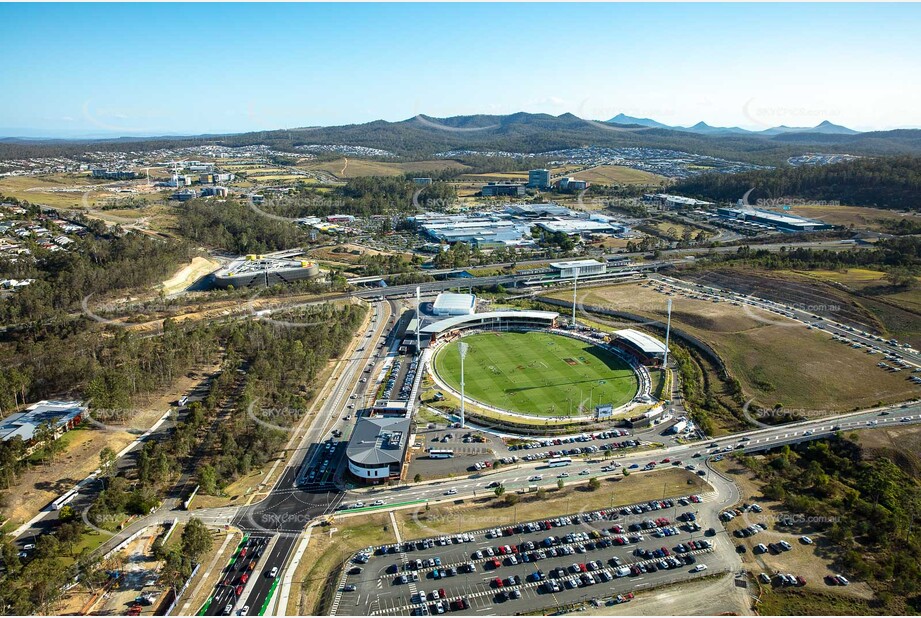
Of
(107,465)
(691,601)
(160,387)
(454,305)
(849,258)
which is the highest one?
(849,258)

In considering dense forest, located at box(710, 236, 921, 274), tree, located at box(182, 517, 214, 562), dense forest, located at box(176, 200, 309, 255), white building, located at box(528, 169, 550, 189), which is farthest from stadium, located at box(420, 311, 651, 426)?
white building, located at box(528, 169, 550, 189)

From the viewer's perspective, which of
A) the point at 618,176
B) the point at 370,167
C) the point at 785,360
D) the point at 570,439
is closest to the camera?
the point at 570,439

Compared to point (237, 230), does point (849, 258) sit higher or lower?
lower

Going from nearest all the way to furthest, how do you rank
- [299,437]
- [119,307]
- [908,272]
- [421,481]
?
A: [421,481] < [299,437] < [119,307] < [908,272]

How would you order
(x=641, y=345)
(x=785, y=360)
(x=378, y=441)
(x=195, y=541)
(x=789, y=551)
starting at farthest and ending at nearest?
(x=641, y=345)
(x=785, y=360)
(x=378, y=441)
(x=789, y=551)
(x=195, y=541)

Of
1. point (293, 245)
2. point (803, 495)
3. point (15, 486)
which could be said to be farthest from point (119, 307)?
point (803, 495)

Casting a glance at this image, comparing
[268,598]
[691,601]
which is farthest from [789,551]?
[268,598]

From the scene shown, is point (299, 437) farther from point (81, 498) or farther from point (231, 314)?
point (231, 314)

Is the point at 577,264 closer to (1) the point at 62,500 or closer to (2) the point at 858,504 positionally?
(2) the point at 858,504
